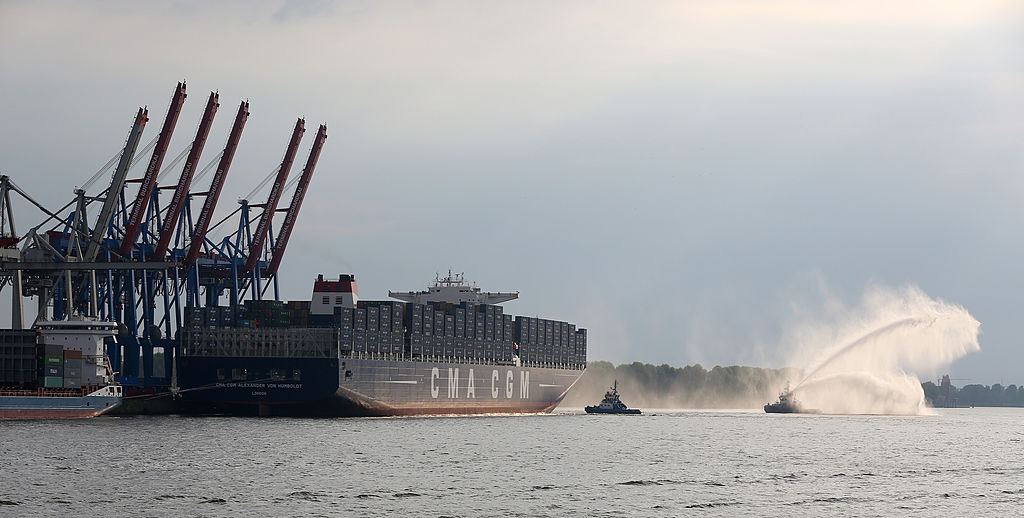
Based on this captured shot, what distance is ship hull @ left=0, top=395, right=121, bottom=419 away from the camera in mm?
76062

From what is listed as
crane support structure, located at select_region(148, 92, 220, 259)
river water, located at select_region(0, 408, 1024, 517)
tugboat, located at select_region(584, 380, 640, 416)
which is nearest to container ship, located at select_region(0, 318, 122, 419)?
river water, located at select_region(0, 408, 1024, 517)

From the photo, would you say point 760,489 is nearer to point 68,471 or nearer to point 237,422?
point 68,471

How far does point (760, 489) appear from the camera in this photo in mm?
50281

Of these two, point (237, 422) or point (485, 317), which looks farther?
point (485, 317)

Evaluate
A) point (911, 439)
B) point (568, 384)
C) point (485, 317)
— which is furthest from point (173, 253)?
point (911, 439)

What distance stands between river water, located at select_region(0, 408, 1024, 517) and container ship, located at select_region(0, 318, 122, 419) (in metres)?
1.94

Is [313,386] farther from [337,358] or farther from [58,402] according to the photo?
[58,402]

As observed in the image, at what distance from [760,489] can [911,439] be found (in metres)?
39.5

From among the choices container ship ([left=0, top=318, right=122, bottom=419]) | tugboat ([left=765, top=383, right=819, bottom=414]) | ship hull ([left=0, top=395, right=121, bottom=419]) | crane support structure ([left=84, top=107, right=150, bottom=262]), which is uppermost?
crane support structure ([left=84, top=107, right=150, bottom=262])

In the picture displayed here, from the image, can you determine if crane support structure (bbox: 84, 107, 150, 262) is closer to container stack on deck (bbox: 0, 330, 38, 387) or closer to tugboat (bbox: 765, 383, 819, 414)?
container stack on deck (bbox: 0, 330, 38, 387)

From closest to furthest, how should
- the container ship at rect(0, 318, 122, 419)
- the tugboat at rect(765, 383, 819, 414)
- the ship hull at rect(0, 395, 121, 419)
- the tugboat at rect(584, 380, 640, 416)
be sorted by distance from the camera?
the ship hull at rect(0, 395, 121, 419), the container ship at rect(0, 318, 122, 419), the tugboat at rect(584, 380, 640, 416), the tugboat at rect(765, 383, 819, 414)

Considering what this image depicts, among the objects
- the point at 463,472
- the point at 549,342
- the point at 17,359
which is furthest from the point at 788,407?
the point at 463,472

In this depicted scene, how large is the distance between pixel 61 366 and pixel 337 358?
17.0 m

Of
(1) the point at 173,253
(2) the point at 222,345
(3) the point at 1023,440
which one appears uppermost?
(1) the point at 173,253
